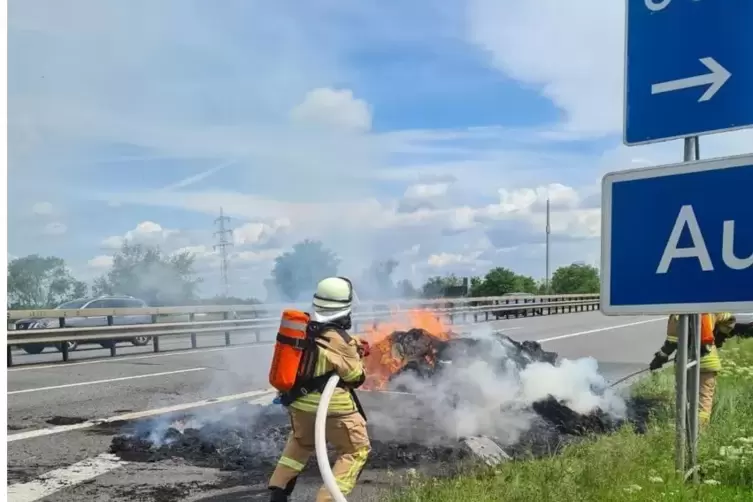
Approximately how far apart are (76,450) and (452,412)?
11.2ft

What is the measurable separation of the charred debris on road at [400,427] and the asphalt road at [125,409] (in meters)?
0.28

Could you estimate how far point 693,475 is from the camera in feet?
12.6

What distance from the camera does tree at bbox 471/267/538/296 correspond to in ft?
91.1

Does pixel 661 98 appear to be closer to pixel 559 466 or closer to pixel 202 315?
pixel 559 466

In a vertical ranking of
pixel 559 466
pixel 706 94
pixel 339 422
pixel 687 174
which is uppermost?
pixel 706 94

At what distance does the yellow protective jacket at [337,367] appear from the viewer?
3.88m

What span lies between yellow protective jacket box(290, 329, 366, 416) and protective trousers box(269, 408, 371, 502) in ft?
0.20

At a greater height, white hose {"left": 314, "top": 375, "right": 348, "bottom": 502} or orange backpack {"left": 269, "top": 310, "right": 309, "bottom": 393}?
orange backpack {"left": 269, "top": 310, "right": 309, "bottom": 393}

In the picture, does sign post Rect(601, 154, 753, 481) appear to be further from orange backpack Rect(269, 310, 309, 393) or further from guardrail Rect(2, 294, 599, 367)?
guardrail Rect(2, 294, 599, 367)

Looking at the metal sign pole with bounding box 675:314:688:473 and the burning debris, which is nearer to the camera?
the metal sign pole with bounding box 675:314:688:473

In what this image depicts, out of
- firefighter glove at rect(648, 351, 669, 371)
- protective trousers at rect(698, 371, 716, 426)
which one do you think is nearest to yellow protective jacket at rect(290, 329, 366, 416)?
protective trousers at rect(698, 371, 716, 426)

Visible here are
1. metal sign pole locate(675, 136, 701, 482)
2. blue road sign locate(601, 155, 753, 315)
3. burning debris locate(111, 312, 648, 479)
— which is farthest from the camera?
burning debris locate(111, 312, 648, 479)

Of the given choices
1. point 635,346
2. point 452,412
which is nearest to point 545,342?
point 635,346

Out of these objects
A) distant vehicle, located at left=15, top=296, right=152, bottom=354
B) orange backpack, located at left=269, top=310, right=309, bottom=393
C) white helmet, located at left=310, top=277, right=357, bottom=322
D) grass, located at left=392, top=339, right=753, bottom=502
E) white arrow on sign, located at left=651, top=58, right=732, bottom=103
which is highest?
white arrow on sign, located at left=651, top=58, right=732, bottom=103
